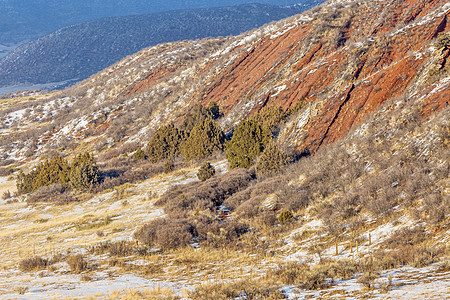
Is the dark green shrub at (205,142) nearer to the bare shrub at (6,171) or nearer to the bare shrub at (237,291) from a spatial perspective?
the bare shrub at (237,291)

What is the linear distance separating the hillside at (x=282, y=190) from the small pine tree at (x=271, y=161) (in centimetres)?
11

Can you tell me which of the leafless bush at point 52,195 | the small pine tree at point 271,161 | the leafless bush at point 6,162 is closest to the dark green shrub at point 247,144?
the small pine tree at point 271,161

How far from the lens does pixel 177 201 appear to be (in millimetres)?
23375

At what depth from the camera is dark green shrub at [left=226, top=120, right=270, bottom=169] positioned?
29312mm

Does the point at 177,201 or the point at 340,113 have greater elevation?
the point at 340,113

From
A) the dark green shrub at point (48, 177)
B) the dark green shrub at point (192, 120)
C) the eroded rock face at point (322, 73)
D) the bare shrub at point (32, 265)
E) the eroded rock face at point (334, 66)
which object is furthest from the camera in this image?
the dark green shrub at point (192, 120)

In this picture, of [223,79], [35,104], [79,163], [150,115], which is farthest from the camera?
[35,104]

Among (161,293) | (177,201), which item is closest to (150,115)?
(177,201)

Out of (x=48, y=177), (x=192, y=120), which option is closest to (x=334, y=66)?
(x=192, y=120)

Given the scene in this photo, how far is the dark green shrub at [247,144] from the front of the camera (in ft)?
96.2

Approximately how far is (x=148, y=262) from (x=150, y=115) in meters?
51.0

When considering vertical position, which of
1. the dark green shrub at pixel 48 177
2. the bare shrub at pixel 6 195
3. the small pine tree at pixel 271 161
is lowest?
the small pine tree at pixel 271 161

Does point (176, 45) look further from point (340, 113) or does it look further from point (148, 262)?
point (148, 262)

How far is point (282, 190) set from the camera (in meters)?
19.6
